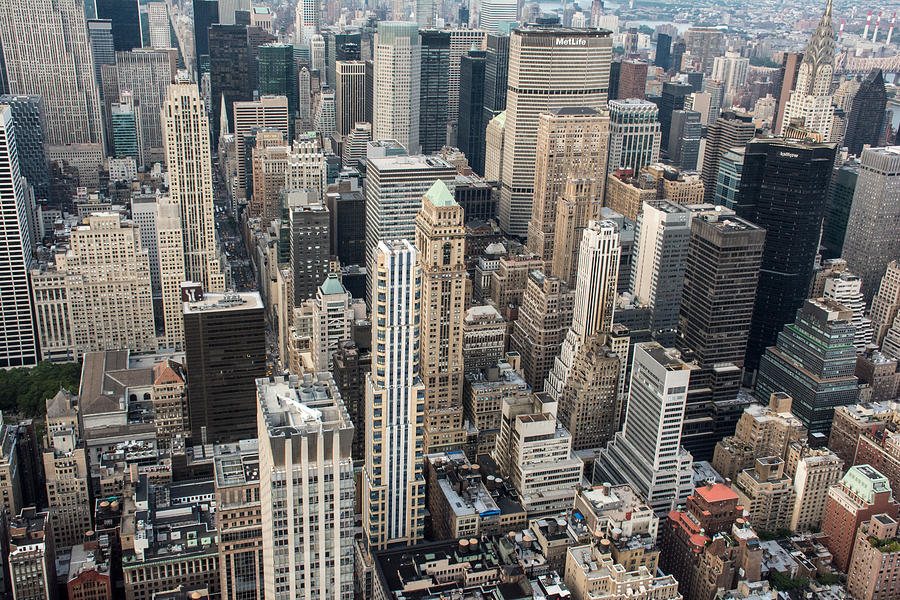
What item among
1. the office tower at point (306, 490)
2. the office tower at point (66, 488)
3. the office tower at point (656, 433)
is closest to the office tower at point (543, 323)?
the office tower at point (656, 433)

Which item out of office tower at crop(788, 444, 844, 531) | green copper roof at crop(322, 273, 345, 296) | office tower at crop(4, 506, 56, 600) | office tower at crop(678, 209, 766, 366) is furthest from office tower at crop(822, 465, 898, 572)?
office tower at crop(4, 506, 56, 600)

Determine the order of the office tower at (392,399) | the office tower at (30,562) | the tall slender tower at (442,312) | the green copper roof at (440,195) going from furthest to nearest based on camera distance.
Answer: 1. the tall slender tower at (442,312)
2. the green copper roof at (440,195)
3. the office tower at (392,399)
4. the office tower at (30,562)

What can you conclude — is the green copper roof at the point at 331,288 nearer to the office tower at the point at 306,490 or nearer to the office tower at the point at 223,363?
the office tower at the point at 223,363

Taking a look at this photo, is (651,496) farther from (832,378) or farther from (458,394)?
(832,378)

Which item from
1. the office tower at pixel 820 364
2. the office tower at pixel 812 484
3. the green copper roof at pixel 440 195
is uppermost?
the green copper roof at pixel 440 195

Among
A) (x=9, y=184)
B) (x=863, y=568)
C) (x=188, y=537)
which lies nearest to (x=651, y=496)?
(x=863, y=568)

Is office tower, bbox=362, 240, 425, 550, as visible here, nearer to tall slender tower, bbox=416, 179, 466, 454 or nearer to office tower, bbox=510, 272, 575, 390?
tall slender tower, bbox=416, 179, 466, 454
